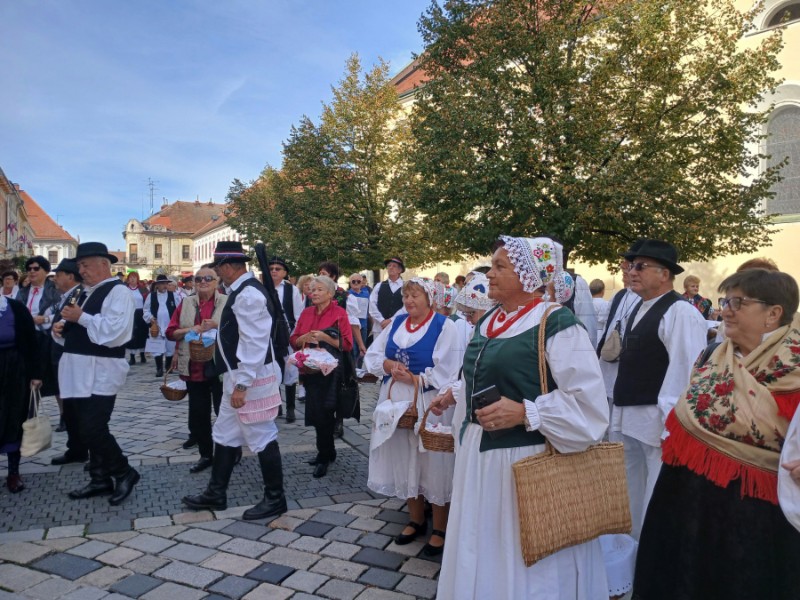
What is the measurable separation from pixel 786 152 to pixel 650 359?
56.7 ft

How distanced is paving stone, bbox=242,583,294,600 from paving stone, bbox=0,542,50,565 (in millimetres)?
1600

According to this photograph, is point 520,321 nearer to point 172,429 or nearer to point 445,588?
point 445,588

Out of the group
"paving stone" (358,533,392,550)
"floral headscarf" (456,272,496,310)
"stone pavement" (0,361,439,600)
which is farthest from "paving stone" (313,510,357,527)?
"floral headscarf" (456,272,496,310)

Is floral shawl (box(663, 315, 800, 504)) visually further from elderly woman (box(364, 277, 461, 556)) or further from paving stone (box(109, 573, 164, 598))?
paving stone (box(109, 573, 164, 598))

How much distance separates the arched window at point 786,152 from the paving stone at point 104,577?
18838mm

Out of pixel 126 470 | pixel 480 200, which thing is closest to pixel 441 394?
pixel 126 470

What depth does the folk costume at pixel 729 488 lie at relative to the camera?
2359 mm

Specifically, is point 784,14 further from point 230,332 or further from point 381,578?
point 381,578

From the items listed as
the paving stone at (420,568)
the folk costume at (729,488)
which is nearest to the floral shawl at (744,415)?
the folk costume at (729,488)

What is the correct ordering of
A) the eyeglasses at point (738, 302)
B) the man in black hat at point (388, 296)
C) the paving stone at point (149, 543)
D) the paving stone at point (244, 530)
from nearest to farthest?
1. the eyeglasses at point (738, 302)
2. the paving stone at point (149, 543)
3. the paving stone at point (244, 530)
4. the man in black hat at point (388, 296)

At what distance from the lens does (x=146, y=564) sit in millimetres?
3768

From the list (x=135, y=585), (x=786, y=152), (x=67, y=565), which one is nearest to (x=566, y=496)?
(x=135, y=585)

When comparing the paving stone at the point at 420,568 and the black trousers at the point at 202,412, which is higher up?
the black trousers at the point at 202,412

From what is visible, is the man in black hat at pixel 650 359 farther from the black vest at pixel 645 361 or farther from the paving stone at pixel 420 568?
the paving stone at pixel 420 568
